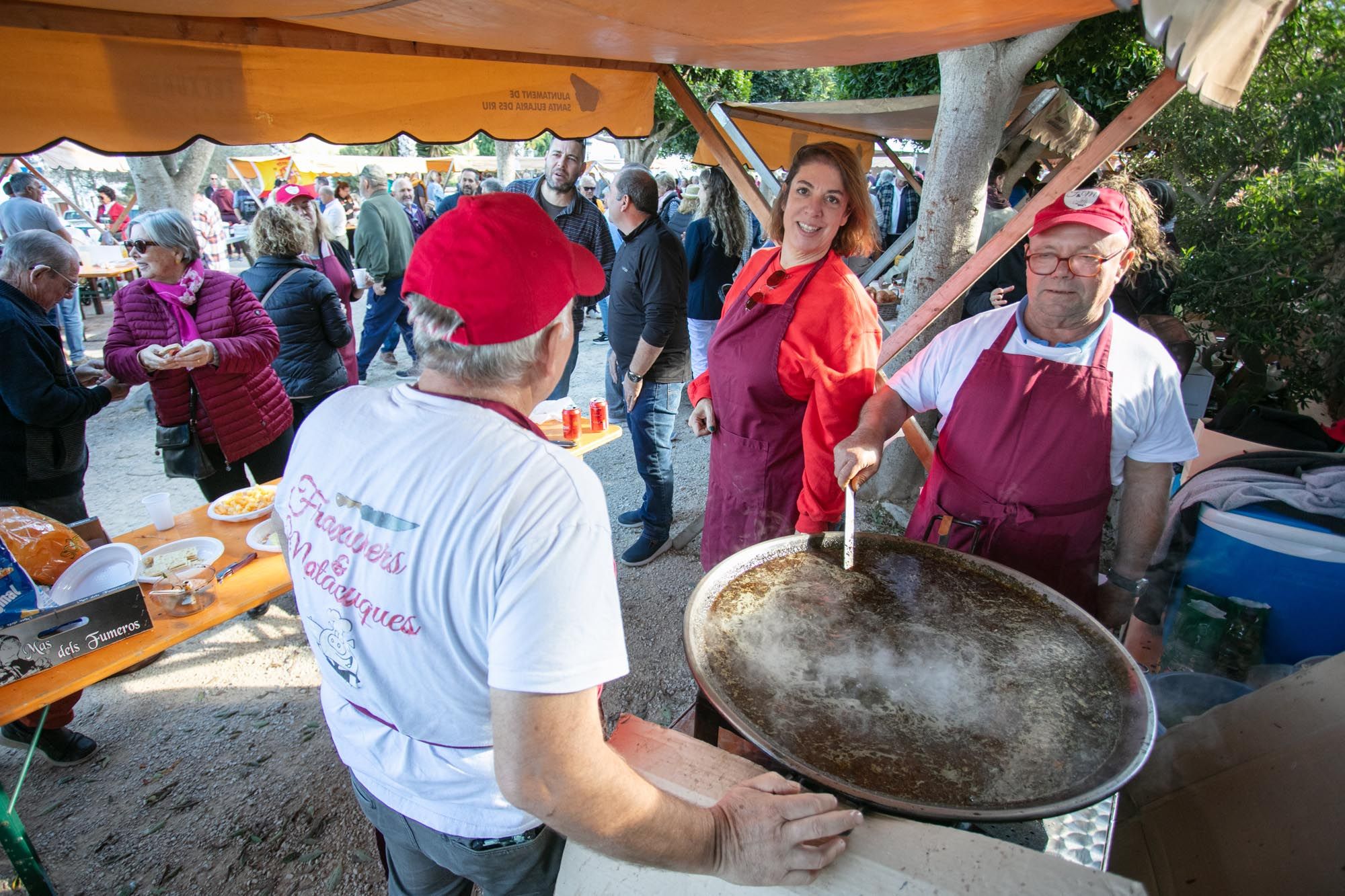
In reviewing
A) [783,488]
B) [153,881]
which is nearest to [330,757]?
[153,881]

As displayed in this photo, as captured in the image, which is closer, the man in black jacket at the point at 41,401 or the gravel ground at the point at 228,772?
the gravel ground at the point at 228,772

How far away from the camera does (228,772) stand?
267 cm

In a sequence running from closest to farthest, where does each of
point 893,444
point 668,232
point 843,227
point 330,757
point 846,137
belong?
point 843,227 < point 330,757 < point 668,232 < point 893,444 < point 846,137

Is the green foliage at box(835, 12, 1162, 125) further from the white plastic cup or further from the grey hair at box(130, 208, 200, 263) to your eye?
the white plastic cup

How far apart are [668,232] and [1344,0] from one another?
5140 millimetres

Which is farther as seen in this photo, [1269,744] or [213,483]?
[213,483]

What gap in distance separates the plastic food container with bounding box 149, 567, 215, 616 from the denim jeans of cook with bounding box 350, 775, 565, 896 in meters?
1.34

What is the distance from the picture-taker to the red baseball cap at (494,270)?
104 cm

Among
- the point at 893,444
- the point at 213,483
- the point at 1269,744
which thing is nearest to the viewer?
the point at 1269,744

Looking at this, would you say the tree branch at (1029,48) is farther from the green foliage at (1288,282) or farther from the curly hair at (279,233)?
Result: the curly hair at (279,233)

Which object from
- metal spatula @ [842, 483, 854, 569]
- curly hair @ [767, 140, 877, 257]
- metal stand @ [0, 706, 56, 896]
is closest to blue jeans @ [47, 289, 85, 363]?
metal stand @ [0, 706, 56, 896]

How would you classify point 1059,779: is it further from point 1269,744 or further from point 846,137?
point 846,137

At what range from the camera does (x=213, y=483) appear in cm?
347

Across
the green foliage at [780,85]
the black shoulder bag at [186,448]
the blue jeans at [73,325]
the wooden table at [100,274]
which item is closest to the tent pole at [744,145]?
the black shoulder bag at [186,448]
